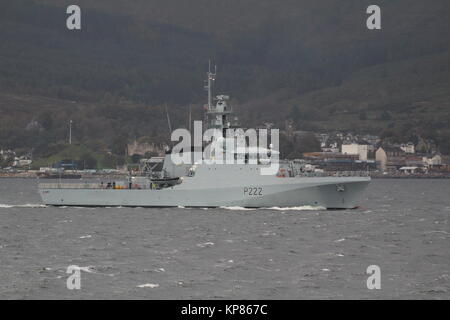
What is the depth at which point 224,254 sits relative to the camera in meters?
34.9

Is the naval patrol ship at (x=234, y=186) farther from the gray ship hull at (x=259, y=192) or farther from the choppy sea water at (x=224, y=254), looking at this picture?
the choppy sea water at (x=224, y=254)

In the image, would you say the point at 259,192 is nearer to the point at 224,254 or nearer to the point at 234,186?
the point at 234,186

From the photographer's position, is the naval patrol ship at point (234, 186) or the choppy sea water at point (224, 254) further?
the naval patrol ship at point (234, 186)

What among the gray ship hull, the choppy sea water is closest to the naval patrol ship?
the gray ship hull

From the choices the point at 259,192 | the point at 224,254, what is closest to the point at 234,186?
the point at 259,192

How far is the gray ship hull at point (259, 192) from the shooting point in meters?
51.4

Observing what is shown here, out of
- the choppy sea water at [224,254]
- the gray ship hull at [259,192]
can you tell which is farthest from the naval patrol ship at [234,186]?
the choppy sea water at [224,254]

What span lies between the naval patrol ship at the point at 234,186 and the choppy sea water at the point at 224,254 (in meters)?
0.88

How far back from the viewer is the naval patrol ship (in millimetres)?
51562

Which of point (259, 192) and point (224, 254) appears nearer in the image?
point (224, 254)

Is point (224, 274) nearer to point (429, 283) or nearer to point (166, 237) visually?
point (429, 283)

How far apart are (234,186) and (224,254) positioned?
57.6ft

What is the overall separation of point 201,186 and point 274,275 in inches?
943
